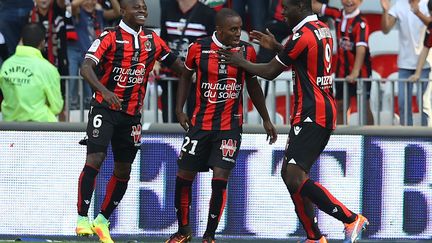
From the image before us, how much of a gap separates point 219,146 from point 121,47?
1.33 m

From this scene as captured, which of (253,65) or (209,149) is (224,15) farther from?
(209,149)

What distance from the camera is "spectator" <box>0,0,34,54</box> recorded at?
15281 millimetres

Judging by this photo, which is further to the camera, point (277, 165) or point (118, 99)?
point (277, 165)

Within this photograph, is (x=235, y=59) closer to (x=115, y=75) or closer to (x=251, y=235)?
(x=115, y=75)

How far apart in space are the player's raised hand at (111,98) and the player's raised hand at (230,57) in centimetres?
117

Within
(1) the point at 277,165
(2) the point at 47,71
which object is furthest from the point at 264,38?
(2) the point at 47,71

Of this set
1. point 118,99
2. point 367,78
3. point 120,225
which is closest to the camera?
point 118,99

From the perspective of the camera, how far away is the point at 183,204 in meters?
12.3

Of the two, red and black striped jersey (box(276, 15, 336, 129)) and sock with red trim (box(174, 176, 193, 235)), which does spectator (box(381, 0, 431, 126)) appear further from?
sock with red trim (box(174, 176, 193, 235))

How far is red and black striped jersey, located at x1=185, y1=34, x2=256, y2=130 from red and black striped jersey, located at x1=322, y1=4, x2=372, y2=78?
3214mm

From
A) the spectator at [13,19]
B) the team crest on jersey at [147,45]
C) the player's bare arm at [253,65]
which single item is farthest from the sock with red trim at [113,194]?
the spectator at [13,19]

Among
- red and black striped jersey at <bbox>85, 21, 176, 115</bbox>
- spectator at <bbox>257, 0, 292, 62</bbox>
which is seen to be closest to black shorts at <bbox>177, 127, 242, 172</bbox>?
red and black striped jersey at <bbox>85, 21, 176, 115</bbox>

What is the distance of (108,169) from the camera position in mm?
13250

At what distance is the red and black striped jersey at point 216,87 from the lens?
12.0 metres
